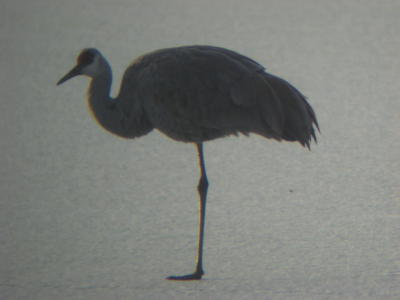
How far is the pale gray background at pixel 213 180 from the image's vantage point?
5.29 meters

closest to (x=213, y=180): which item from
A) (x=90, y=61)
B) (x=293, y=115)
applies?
(x=90, y=61)

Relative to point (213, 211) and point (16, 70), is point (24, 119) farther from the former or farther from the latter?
point (213, 211)

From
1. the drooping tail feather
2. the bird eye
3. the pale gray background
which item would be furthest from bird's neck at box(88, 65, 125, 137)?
the drooping tail feather

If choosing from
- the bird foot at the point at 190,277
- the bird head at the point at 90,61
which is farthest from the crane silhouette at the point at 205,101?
the bird head at the point at 90,61

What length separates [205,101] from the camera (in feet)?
18.2

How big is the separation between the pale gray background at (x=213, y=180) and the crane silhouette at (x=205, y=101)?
40 cm

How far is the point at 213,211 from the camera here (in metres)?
6.45

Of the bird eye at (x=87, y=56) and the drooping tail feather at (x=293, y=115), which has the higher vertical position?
the bird eye at (x=87, y=56)

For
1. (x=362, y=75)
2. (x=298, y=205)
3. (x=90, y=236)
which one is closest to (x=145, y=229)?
(x=90, y=236)

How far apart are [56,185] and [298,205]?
1785 millimetres

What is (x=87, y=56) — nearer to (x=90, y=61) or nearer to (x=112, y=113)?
(x=90, y=61)

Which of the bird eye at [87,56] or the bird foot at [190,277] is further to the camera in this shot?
the bird eye at [87,56]

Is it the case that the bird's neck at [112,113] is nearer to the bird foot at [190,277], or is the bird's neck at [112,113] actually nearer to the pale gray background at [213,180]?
the pale gray background at [213,180]

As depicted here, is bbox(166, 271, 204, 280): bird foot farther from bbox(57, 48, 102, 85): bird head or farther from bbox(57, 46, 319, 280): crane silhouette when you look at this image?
bbox(57, 48, 102, 85): bird head
